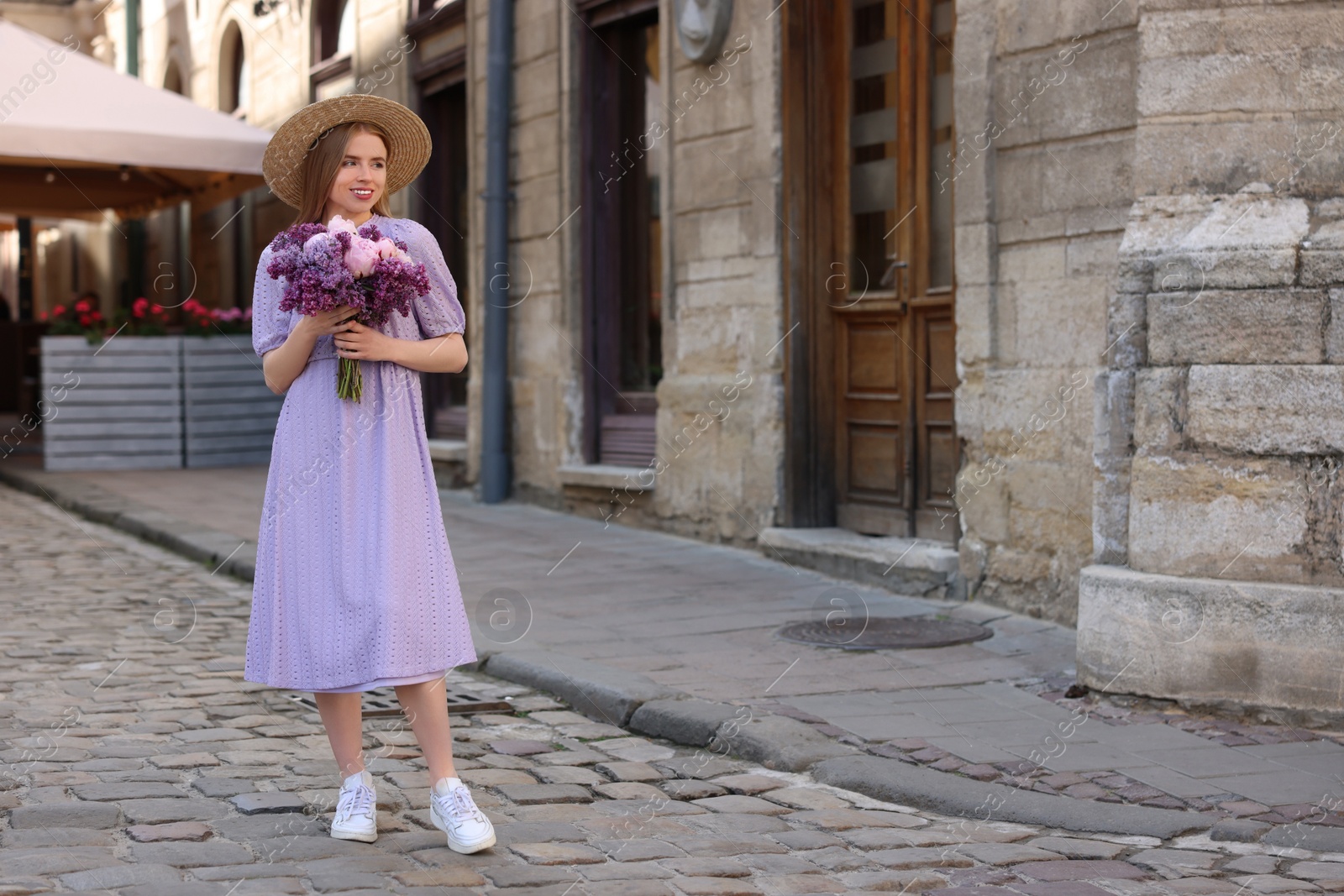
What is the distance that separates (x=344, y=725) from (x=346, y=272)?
1064 millimetres

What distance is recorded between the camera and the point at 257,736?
16.2ft

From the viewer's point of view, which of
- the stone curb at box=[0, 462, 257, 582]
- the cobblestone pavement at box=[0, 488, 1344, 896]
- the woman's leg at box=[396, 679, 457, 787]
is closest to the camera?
the cobblestone pavement at box=[0, 488, 1344, 896]

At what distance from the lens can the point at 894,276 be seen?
8.07 meters

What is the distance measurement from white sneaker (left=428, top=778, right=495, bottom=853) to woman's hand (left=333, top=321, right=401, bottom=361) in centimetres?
99

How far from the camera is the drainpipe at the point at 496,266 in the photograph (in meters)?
11.3

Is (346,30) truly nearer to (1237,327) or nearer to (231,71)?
(231,71)

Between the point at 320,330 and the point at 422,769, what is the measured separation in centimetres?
144

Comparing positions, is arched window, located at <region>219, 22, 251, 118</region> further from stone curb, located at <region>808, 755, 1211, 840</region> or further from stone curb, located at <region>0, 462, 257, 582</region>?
stone curb, located at <region>808, 755, 1211, 840</region>

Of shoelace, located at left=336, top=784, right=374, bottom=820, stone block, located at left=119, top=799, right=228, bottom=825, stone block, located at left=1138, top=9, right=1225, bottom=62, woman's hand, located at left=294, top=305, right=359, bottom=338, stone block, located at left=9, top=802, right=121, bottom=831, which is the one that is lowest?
stone block, located at left=119, top=799, right=228, bottom=825

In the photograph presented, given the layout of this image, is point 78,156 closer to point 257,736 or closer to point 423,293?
point 257,736

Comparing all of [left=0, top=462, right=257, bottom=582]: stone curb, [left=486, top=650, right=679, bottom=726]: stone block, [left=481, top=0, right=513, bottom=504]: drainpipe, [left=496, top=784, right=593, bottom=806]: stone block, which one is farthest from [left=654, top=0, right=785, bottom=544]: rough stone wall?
[left=496, top=784, right=593, bottom=806]: stone block

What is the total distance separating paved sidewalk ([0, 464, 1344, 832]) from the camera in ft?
14.5

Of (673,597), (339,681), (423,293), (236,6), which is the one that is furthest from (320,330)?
(236,6)

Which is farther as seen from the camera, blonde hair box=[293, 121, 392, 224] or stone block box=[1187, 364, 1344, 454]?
stone block box=[1187, 364, 1344, 454]
